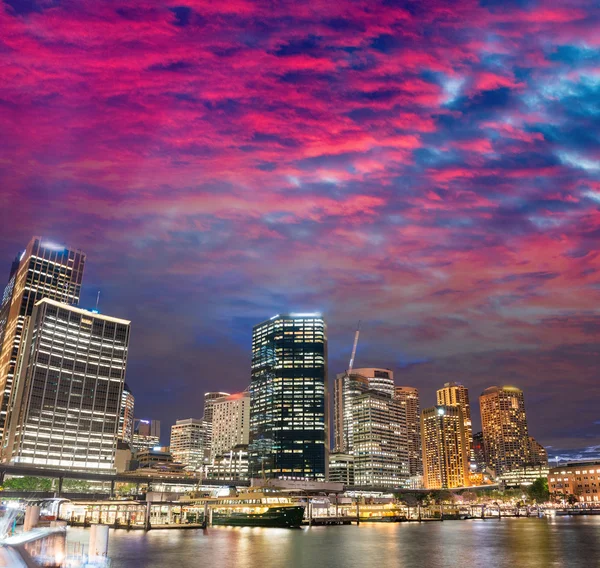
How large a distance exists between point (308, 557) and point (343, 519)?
121360 mm

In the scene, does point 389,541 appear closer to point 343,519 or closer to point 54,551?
point 54,551

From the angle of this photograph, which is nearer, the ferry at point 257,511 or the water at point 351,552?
the water at point 351,552

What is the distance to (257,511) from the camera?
156250 mm

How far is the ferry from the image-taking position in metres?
155

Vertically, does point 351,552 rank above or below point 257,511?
below

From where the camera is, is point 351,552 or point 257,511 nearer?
point 351,552

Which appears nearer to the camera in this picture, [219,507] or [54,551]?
[54,551]

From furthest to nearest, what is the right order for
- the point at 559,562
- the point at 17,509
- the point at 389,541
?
Result: the point at 17,509 < the point at 389,541 < the point at 559,562

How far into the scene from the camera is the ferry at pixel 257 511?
154750 millimetres

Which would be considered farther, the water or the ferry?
the ferry

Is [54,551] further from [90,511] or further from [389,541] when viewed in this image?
[90,511]

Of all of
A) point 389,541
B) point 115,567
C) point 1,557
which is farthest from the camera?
point 389,541

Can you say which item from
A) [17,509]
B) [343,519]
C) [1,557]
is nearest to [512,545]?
[1,557]

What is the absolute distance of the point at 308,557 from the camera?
79.8 meters
